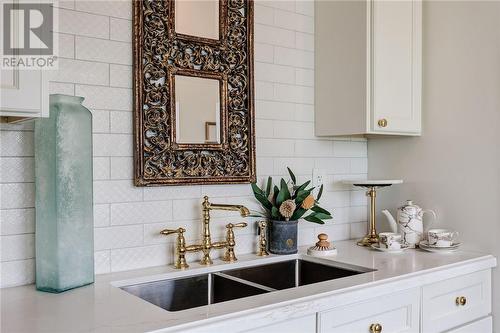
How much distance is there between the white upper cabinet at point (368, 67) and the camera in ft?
7.18

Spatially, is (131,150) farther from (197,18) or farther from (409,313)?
(409,313)

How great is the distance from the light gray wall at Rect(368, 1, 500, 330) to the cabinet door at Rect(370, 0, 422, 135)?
0.07 m

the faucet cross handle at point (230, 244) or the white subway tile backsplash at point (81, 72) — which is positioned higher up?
the white subway tile backsplash at point (81, 72)

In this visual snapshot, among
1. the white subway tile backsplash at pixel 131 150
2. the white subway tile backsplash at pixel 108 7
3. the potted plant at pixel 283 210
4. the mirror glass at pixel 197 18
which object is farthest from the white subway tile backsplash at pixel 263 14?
the potted plant at pixel 283 210

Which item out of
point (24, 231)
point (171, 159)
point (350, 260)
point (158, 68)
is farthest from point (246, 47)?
point (24, 231)

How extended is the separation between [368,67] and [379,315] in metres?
1.07

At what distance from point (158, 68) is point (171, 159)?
35 cm

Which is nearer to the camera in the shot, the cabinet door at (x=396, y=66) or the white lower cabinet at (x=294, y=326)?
the white lower cabinet at (x=294, y=326)

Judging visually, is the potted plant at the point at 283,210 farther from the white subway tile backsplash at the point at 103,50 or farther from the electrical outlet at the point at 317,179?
the white subway tile backsplash at the point at 103,50

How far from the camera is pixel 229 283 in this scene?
72.6 inches

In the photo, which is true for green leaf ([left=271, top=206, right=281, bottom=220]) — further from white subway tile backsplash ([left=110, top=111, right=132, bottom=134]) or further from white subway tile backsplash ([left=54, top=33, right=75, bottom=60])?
white subway tile backsplash ([left=54, top=33, right=75, bottom=60])

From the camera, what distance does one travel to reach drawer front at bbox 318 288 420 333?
1532mm

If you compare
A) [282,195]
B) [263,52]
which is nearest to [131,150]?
[282,195]

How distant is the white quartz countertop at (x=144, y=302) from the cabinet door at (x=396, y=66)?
645 mm
